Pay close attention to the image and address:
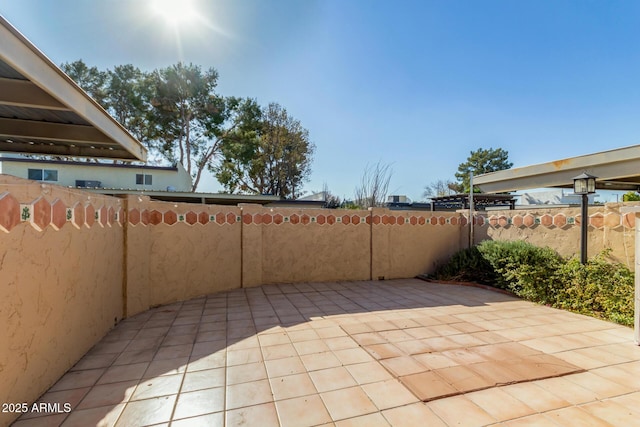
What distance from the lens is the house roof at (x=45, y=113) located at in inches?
91.2

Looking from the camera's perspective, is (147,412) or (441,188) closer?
(147,412)

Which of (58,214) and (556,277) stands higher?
(58,214)

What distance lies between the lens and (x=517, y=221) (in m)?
6.47

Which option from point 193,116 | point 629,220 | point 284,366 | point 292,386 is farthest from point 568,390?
point 193,116

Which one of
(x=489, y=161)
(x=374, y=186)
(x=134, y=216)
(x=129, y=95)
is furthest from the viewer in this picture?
(x=489, y=161)

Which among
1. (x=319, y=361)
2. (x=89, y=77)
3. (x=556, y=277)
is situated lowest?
(x=319, y=361)

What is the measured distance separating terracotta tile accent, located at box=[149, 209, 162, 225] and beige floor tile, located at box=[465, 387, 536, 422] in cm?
473

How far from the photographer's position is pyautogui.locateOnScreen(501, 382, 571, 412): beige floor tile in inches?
83.9

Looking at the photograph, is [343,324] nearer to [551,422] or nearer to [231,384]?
[231,384]

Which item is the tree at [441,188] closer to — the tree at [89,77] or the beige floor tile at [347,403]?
the tree at [89,77]

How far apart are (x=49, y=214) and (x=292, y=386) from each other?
8.06ft

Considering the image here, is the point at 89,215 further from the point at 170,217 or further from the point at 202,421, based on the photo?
the point at 202,421

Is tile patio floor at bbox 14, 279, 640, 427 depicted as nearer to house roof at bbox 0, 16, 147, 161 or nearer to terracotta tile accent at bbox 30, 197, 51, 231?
terracotta tile accent at bbox 30, 197, 51, 231

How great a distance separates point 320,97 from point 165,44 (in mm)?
5133
